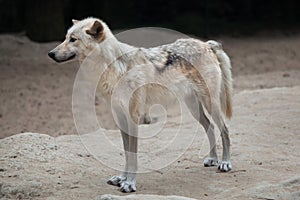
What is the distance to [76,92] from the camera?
883cm

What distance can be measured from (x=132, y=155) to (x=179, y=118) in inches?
106

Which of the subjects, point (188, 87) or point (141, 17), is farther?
point (141, 17)

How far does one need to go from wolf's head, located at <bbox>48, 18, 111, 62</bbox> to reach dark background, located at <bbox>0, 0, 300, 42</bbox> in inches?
355

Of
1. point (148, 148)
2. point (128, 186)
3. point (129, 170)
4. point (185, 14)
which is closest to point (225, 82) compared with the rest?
point (148, 148)

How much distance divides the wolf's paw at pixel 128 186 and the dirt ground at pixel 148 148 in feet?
0.18

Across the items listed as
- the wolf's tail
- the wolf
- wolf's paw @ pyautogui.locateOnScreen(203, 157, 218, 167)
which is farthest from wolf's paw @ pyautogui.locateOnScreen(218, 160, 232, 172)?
the wolf's tail

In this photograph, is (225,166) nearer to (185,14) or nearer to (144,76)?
(144,76)

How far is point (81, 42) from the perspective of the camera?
172 inches

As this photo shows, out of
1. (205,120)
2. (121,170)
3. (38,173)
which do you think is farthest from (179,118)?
(38,173)

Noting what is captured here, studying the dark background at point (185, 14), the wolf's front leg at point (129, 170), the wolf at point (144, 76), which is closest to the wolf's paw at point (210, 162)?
the wolf at point (144, 76)

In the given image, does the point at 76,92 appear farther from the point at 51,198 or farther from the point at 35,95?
the point at 51,198

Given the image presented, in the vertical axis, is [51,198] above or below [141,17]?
above

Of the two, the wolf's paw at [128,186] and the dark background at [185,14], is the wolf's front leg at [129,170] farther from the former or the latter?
the dark background at [185,14]

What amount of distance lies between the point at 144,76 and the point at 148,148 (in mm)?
1292
